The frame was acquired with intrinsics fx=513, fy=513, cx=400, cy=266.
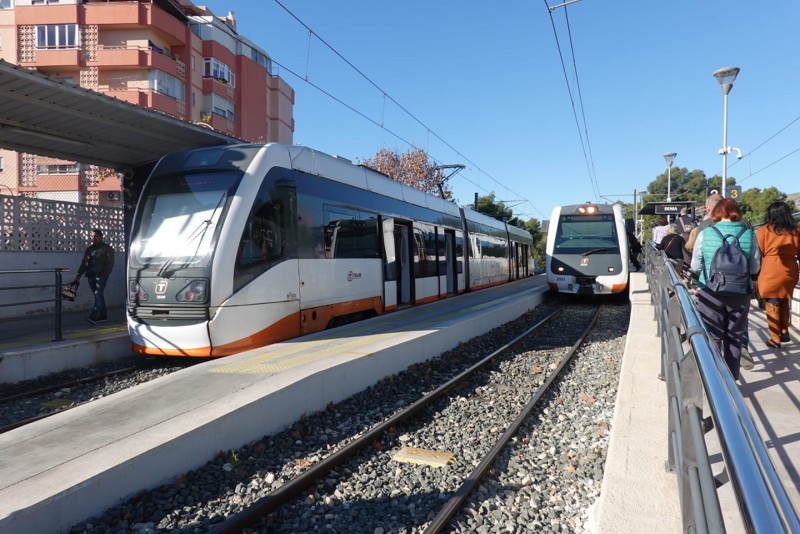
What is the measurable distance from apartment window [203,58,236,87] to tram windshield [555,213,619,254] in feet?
89.2

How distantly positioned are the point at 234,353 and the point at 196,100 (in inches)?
1197

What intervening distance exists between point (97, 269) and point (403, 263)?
630cm

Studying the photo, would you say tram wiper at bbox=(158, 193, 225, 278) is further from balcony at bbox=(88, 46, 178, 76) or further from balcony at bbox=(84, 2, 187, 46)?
balcony at bbox=(84, 2, 187, 46)

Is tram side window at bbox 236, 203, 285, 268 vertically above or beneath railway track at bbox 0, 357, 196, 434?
above

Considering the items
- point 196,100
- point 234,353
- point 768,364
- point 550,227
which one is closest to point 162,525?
point 234,353

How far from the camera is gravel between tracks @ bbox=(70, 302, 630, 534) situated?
10.6 feet

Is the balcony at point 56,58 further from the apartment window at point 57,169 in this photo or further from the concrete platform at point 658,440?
the concrete platform at point 658,440

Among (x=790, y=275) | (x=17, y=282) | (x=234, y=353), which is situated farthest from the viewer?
(x=17, y=282)

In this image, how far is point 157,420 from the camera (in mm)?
3951

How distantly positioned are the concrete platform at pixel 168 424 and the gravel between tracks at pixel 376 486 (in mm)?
125

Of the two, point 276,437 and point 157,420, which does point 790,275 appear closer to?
point 276,437

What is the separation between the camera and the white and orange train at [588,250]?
1473 centimetres

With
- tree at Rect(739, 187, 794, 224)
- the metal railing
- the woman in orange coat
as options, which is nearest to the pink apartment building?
the woman in orange coat

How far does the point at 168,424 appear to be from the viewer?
12.6 ft
